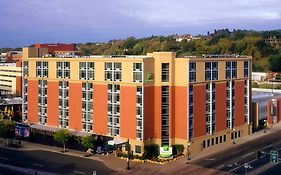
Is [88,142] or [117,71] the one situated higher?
[117,71]

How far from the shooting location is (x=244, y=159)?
58469 mm

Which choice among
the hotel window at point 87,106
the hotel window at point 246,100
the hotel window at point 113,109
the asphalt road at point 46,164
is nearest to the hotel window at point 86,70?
the hotel window at point 87,106

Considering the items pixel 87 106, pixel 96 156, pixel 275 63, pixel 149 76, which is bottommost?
pixel 96 156

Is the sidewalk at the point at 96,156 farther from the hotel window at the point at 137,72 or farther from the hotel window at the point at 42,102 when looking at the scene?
the hotel window at the point at 137,72

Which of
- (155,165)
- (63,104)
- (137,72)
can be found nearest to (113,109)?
(137,72)

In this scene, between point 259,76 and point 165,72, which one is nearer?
point 165,72

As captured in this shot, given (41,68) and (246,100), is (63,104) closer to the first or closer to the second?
(41,68)

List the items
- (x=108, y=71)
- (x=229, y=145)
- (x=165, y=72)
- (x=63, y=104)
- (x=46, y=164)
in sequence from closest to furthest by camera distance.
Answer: (x=46, y=164)
(x=165, y=72)
(x=108, y=71)
(x=229, y=145)
(x=63, y=104)

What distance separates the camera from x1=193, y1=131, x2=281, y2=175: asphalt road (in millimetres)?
53750

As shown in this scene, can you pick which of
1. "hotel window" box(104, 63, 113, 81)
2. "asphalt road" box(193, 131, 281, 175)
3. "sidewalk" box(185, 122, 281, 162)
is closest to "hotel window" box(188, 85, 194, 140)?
"sidewalk" box(185, 122, 281, 162)

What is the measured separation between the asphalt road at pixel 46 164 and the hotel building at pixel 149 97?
696cm

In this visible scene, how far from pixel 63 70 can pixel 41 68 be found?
564cm

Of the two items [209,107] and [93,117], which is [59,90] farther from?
[209,107]

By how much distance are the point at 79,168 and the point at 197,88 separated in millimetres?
20993
